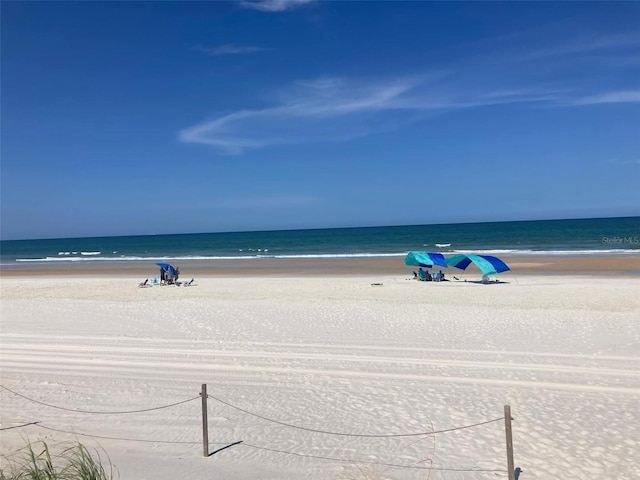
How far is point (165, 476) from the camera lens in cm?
584

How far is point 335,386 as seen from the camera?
29.5ft

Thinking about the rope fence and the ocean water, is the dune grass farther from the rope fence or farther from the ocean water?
the ocean water

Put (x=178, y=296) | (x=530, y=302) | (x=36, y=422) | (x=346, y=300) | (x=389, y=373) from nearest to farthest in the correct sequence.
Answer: (x=36, y=422)
(x=389, y=373)
(x=530, y=302)
(x=346, y=300)
(x=178, y=296)

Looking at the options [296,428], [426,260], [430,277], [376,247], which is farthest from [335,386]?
[376,247]

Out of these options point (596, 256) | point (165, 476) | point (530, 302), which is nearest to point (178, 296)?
point (530, 302)

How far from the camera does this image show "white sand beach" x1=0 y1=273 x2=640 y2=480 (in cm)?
625

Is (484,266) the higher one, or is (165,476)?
(484,266)

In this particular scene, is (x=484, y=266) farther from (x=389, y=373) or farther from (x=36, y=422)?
(x=36, y=422)

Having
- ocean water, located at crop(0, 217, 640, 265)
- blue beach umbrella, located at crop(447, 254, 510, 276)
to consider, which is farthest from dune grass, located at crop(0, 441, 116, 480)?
ocean water, located at crop(0, 217, 640, 265)

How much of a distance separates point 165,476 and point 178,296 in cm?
1505

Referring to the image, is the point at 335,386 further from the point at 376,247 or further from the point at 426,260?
the point at 376,247

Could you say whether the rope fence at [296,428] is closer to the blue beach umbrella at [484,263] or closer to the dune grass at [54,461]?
the dune grass at [54,461]

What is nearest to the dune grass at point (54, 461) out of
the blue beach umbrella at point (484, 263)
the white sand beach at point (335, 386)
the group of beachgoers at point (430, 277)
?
the white sand beach at point (335, 386)

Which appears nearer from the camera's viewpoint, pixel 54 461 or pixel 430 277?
pixel 54 461
